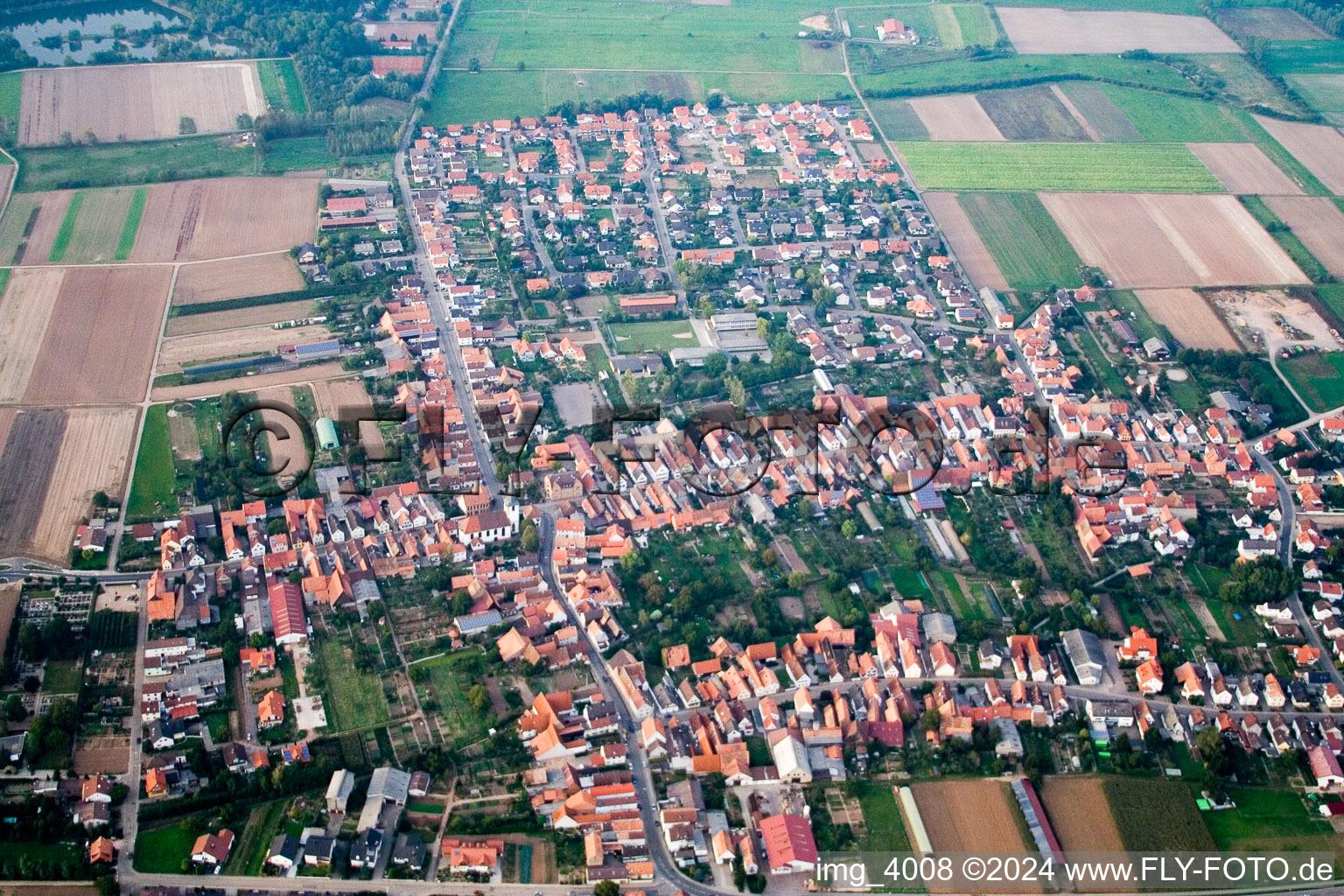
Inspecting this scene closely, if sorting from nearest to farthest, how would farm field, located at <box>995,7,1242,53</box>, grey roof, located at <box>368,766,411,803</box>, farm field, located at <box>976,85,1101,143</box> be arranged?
grey roof, located at <box>368,766,411,803</box> < farm field, located at <box>976,85,1101,143</box> < farm field, located at <box>995,7,1242,53</box>

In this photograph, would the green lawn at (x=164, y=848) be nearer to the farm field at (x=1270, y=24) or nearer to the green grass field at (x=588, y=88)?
the green grass field at (x=588, y=88)

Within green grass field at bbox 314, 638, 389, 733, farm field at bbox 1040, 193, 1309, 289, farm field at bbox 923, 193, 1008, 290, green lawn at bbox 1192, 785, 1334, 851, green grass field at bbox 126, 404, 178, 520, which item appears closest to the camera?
green lawn at bbox 1192, 785, 1334, 851

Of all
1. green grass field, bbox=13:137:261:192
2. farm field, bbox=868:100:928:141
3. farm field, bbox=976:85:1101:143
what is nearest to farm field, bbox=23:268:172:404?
green grass field, bbox=13:137:261:192

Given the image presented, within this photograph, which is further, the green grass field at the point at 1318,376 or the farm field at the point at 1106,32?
the farm field at the point at 1106,32

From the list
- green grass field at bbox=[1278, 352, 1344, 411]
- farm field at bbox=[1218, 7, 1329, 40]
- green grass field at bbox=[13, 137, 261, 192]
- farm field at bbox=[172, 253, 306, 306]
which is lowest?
green grass field at bbox=[1278, 352, 1344, 411]

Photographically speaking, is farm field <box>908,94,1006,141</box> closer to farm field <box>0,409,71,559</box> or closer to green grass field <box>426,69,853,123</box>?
green grass field <box>426,69,853,123</box>

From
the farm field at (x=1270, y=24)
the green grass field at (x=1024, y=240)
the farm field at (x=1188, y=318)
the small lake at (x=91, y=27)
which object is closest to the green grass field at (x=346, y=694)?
the green grass field at (x=1024, y=240)

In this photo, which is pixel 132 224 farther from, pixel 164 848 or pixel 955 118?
pixel 955 118

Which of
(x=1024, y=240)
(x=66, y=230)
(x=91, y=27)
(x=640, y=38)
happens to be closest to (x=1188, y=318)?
(x=1024, y=240)
